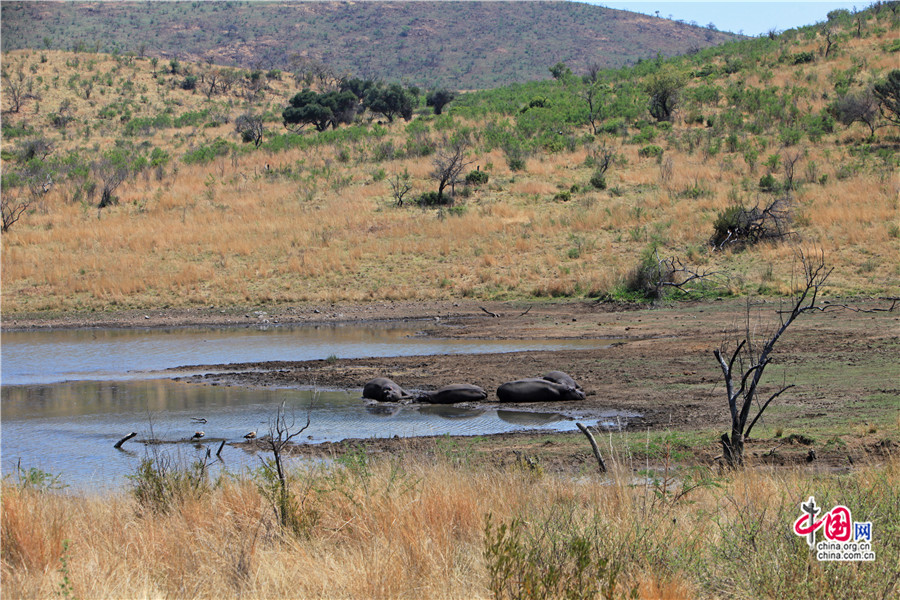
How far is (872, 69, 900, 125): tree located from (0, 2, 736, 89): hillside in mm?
66882

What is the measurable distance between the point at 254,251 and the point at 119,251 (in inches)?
208

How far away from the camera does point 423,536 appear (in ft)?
19.9

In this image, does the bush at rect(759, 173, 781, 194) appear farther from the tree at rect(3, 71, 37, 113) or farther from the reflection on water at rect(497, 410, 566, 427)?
the tree at rect(3, 71, 37, 113)

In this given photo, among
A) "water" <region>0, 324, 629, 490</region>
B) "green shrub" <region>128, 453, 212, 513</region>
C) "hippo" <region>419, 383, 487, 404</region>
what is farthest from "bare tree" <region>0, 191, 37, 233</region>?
"green shrub" <region>128, 453, 212, 513</region>

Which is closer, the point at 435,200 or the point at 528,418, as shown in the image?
the point at 528,418

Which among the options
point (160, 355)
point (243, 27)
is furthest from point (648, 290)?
point (243, 27)

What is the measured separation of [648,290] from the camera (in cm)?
2402

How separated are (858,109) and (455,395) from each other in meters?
33.5

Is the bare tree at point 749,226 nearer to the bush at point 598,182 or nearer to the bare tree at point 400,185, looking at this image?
the bush at point 598,182

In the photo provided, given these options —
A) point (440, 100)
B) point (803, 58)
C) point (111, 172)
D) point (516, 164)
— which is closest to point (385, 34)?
point (440, 100)

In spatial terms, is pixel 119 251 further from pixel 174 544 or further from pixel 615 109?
pixel 615 109

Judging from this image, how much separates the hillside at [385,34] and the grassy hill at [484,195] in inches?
2211

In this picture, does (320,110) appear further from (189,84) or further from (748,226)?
(748,226)

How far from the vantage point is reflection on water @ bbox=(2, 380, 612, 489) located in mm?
11258
